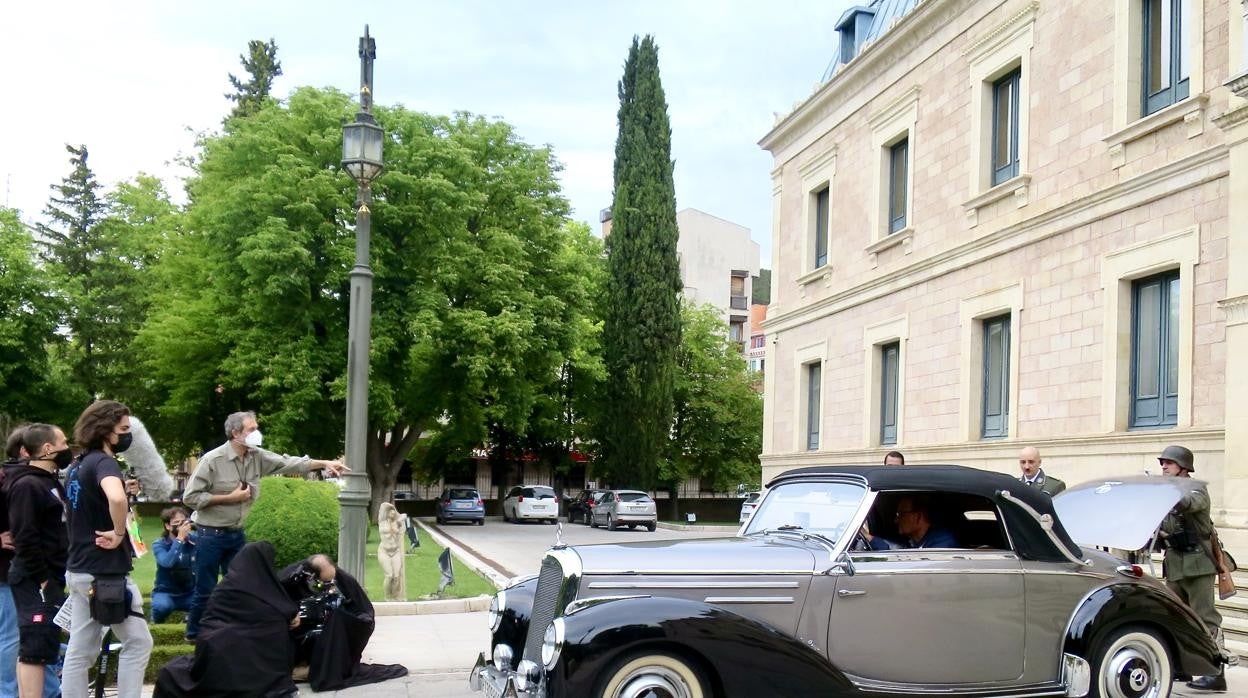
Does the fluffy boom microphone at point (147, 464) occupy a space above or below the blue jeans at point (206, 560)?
above

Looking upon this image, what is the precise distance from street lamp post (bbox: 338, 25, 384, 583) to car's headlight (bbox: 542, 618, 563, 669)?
19.8 feet

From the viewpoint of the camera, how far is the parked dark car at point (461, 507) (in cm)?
4141

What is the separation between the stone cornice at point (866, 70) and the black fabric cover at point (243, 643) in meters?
16.6

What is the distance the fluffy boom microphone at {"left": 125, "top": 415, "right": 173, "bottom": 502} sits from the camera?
24.1ft

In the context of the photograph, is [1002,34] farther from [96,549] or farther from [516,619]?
[96,549]

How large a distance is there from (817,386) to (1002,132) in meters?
8.78

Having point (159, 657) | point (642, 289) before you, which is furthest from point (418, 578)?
point (642, 289)

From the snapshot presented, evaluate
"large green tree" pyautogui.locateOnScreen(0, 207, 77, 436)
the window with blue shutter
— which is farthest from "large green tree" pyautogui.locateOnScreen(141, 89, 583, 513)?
the window with blue shutter

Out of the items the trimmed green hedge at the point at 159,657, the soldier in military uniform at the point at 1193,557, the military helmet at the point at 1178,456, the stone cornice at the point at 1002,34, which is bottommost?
the trimmed green hedge at the point at 159,657

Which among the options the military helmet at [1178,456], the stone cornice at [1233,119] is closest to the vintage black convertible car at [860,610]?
the military helmet at [1178,456]

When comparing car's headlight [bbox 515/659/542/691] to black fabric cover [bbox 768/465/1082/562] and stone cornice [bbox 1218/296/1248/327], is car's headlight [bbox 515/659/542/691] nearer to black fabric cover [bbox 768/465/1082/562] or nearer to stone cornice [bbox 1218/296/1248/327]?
black fabric cover [bbox 768/465/1082/562]

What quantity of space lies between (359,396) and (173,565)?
2.91 m

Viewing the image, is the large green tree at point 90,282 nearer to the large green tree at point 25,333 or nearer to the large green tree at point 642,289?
the large green tree at point 25,333

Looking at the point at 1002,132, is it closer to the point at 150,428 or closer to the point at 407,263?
the point at 407,263
